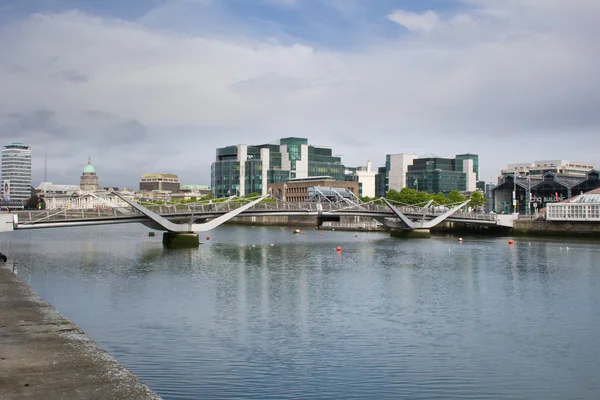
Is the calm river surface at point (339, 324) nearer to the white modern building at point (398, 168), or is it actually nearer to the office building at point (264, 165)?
the office building at point (264, 165)

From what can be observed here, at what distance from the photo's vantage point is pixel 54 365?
40.3ft

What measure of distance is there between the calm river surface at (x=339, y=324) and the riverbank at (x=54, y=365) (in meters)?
2.11

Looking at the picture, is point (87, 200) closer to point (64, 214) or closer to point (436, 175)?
point (436, 175)

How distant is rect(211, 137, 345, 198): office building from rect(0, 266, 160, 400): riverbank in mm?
152243

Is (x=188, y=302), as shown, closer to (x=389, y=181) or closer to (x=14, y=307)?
(x=14, y=307)

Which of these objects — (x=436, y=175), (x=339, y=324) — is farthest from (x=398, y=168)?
(x=339, y=324)

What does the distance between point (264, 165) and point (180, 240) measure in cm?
11069

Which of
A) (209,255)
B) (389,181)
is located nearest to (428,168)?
(389,181)

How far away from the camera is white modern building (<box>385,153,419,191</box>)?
18462 cm

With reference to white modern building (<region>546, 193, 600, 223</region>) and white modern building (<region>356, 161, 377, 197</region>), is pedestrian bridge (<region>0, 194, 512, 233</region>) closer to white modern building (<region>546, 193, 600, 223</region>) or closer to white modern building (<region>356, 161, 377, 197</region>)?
white modern building (<region>546, 193, 600, 223</region>)

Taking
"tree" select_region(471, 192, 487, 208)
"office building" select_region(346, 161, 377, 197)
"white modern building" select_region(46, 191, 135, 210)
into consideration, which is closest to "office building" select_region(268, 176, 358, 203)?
"office building" select_region(346, 161, 377, 197)

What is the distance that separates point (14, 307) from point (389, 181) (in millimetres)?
172646

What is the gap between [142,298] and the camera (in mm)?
29047

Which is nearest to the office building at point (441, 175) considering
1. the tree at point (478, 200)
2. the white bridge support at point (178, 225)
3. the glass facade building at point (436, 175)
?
the glass facade building at point (436, 175)
